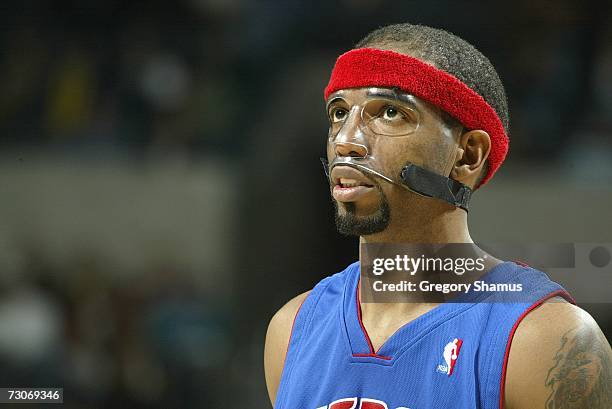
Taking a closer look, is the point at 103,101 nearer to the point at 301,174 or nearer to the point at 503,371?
the point at 301,174

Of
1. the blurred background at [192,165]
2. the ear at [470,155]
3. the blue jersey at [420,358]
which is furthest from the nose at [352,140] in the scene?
the blurred background at [192,165]

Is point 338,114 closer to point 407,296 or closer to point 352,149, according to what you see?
point 352,149

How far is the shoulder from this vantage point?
1834mm

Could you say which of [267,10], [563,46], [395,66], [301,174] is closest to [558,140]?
[563,46]

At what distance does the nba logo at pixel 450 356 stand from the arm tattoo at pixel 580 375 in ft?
0.71

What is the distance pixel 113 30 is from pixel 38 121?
1.77 feet

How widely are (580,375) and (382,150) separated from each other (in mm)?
679

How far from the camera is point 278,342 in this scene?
2459 millimetres

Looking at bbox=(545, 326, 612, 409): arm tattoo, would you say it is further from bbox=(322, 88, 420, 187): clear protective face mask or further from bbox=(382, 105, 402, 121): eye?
bbox=(382, 105, 402, 121): eye

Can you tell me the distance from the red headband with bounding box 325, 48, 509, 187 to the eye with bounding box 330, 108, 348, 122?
0.06 metres

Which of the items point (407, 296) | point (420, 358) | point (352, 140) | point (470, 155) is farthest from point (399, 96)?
point (420, 358)

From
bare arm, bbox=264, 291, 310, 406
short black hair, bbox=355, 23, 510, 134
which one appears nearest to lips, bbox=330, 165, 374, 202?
short black hair, bbox=355, 23, 510, 134

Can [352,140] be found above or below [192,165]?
below

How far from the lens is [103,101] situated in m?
3.93
